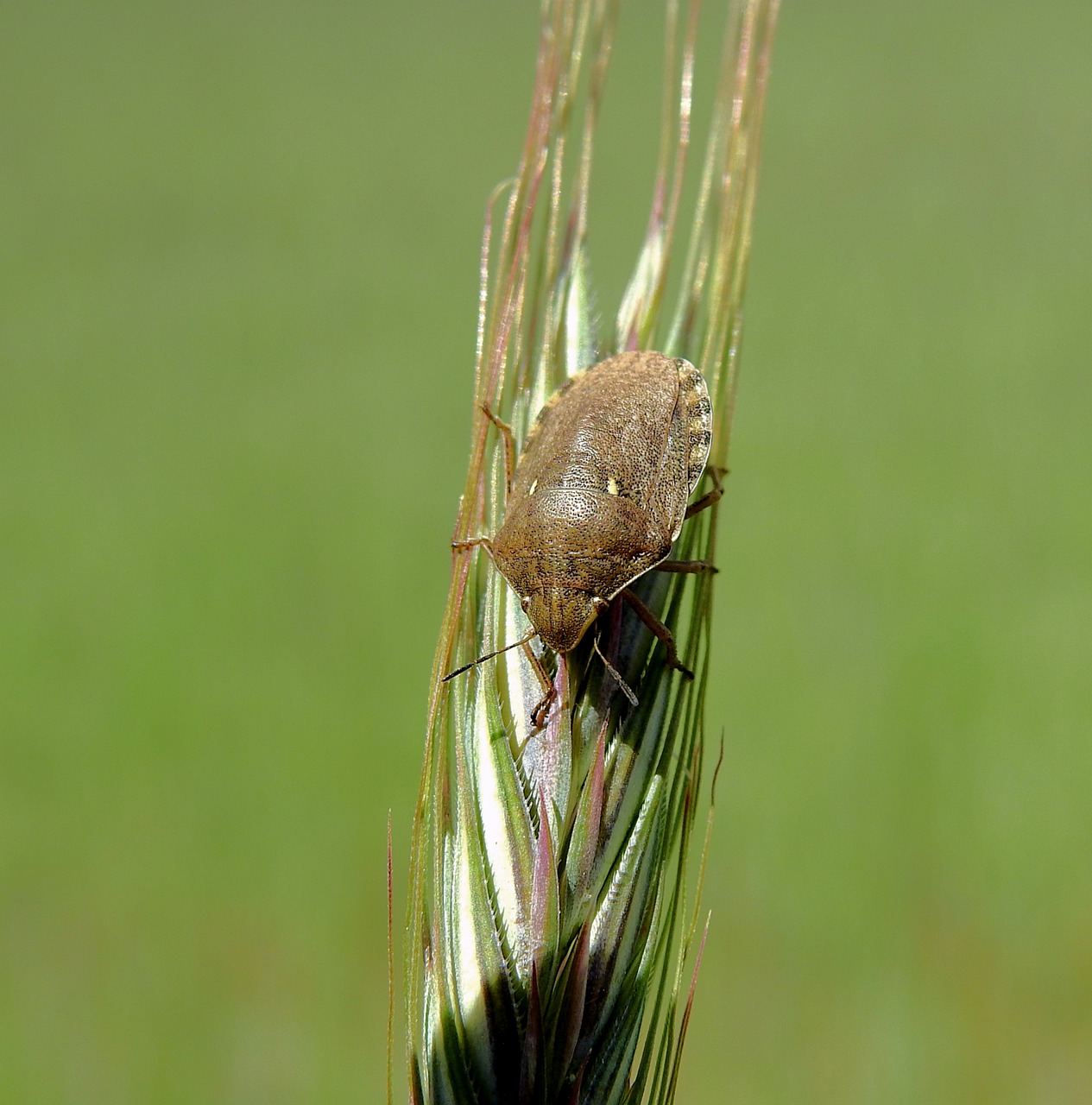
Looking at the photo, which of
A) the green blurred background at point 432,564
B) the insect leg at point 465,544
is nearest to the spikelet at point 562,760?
the insect leg at point 465,544

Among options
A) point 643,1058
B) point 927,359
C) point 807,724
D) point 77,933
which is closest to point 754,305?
point 927,359

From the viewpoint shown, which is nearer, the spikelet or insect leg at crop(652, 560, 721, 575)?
the spikelet

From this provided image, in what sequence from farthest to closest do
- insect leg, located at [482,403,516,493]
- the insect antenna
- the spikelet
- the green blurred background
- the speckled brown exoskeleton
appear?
1. the green blurred background
2. the speckled brown exoskeleton
3. insect leg, located at [482,403,516,493]
4. the insect antenna
5. the spikelet

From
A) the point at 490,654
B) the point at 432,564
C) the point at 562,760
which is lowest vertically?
the point at 562,760

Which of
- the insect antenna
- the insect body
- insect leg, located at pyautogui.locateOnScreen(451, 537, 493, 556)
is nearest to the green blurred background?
the insect body

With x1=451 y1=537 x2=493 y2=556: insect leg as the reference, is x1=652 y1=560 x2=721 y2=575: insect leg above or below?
above

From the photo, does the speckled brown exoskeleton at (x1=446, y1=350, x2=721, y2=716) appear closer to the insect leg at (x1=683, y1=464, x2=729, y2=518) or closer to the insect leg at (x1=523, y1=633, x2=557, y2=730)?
the insect leg at (x1=683, y1=464, x2=729, y2=518)

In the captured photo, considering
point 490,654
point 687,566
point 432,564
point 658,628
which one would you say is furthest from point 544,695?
point 432,564

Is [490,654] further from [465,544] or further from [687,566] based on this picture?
[687,566]
